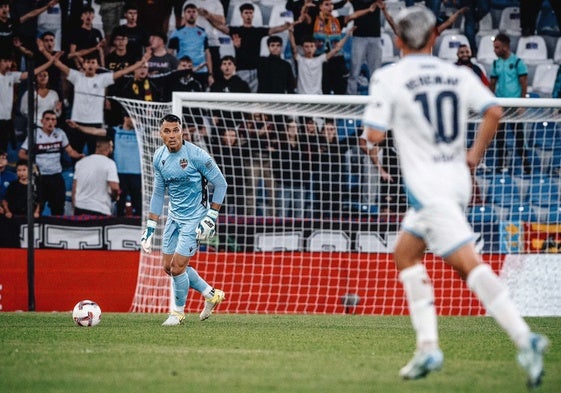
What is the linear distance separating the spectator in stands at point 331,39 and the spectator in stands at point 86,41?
160 inches

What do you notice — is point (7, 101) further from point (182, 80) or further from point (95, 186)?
point (182, 80)

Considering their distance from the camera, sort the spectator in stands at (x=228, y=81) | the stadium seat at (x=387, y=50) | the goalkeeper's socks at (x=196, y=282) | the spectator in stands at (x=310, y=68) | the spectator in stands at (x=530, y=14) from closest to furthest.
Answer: the goalkeeper's socks at (x=196, y=282) < the spectator in stands at (x=228, y=81) < the spectator in stands at (x=310, y=68) < the stadium seat at (x=387, y=50) < the spectator in stands at (x=530, y=14)

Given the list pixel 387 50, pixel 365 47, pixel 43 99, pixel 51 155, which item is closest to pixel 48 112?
pixel 43 99

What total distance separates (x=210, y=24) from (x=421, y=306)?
14014 mm

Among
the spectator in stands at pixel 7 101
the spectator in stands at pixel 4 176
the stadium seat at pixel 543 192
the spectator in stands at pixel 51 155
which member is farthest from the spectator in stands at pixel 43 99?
the stadium seat at pixel 543 192

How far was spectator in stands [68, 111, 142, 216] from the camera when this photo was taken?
57.2ft

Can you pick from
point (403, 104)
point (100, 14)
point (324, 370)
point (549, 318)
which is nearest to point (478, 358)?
point (324, 370)

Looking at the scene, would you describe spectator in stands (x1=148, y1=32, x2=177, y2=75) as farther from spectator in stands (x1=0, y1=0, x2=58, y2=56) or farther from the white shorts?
the white shorts

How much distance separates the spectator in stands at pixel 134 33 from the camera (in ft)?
60.2

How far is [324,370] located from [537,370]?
5.46 feet

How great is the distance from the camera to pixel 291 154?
55.1ft

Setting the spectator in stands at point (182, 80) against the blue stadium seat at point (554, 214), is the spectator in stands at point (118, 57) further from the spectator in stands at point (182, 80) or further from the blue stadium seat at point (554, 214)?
the blue stadium seat at point (554, 214)

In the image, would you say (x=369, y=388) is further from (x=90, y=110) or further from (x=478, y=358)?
(x=90, y=110)

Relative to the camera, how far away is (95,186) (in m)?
17.0
